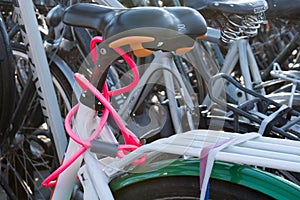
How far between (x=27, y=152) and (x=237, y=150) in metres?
1.74

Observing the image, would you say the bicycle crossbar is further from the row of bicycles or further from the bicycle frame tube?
the bicycle frame tube

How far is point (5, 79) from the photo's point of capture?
2414mm

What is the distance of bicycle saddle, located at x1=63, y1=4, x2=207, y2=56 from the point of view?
4.11 feet

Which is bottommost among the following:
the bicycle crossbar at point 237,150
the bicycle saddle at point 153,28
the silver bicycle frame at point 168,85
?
the silver bicycle frame at point 168,85

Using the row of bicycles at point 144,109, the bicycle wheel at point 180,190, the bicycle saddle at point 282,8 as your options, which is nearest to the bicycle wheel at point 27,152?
the row of bicycles at point 144,109

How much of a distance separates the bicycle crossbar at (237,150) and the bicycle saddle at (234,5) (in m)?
0.61

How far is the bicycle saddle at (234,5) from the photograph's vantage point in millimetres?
1897

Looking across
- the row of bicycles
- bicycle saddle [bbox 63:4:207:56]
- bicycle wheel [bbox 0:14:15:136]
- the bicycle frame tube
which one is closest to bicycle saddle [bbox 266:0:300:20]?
the row of bicycles

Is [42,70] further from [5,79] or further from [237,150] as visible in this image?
[237,150]

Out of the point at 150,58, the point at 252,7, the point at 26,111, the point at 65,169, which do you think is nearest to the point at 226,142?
the point at 65,169

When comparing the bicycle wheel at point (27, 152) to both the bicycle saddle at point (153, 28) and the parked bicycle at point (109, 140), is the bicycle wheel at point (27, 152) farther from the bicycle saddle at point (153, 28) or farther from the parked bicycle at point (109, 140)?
the bicycle saddle at point (153, 28)

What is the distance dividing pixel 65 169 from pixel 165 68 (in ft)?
2.71

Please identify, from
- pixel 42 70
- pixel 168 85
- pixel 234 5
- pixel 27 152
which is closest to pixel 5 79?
pixel 42 70

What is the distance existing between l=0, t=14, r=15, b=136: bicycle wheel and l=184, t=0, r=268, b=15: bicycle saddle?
30.4 inches
